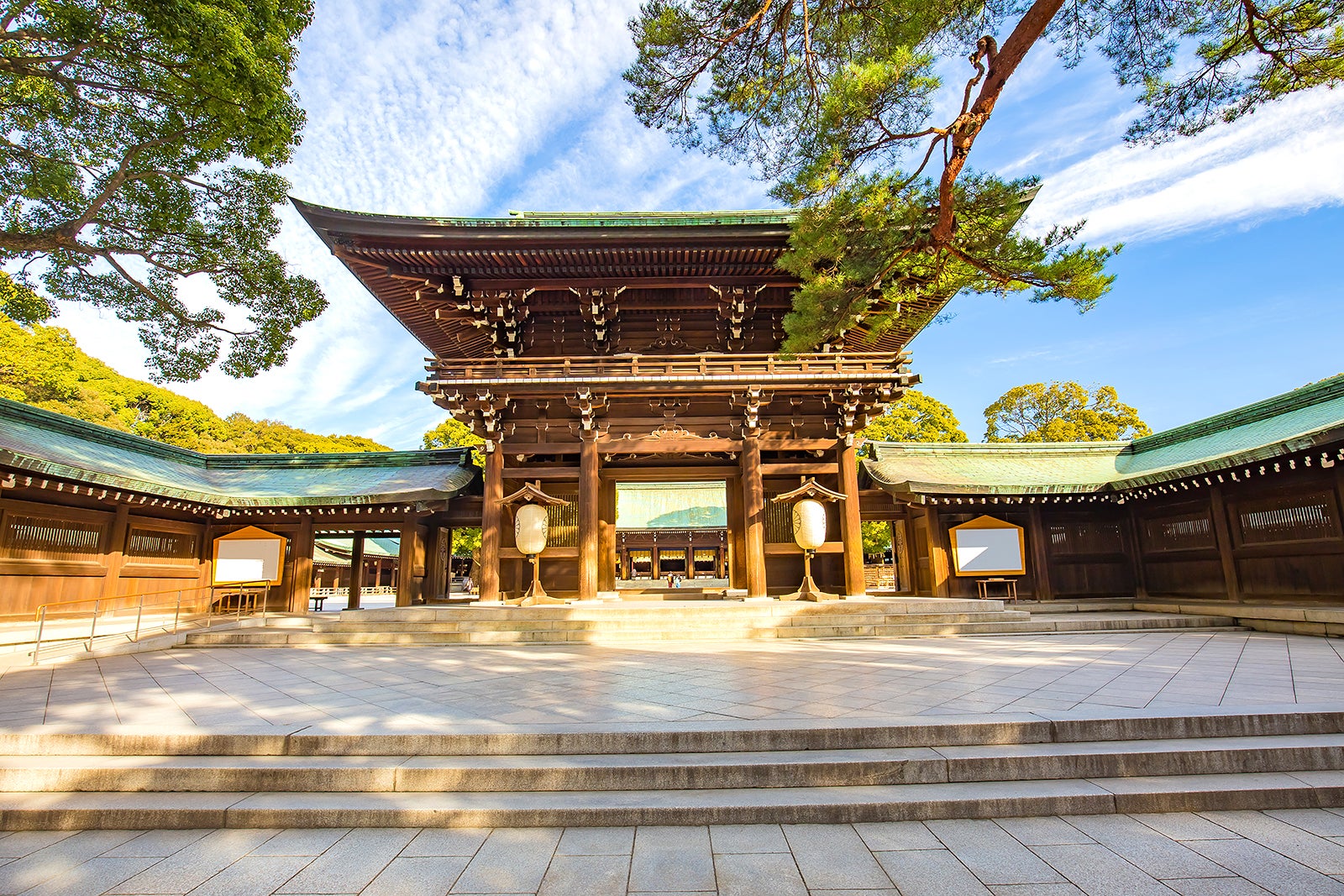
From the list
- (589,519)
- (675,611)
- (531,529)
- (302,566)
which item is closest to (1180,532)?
(675,611)

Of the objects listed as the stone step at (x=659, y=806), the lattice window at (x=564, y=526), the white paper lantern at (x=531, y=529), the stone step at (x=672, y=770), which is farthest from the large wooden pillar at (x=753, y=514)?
the stone step at (x=659, y=806)

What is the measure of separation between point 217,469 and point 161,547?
4.19 metres

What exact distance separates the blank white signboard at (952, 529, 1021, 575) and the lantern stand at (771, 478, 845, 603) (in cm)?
403

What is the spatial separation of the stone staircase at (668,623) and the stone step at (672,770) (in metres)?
6.05

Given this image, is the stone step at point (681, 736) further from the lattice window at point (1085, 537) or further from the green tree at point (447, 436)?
the green tree at point (447, 436)

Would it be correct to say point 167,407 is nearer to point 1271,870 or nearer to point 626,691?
point 626,691

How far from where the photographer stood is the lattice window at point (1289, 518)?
1087 centimetres

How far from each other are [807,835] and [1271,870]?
2.31 meters

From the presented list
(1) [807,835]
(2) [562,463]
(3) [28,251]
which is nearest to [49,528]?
(3) [28,251]

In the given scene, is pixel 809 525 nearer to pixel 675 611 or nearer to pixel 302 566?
pixel 675 611

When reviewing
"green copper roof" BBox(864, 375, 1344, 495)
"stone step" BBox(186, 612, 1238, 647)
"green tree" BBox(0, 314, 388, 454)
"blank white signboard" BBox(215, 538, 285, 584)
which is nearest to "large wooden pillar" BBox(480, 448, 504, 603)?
"stone step" BBox(186, 612, 1238, 647)

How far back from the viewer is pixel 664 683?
6.35m

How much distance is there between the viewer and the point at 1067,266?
7.84 metres

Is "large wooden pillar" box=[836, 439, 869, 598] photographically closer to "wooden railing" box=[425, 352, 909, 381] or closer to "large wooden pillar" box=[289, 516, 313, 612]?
"wooden railing" box=[425, 352, 909, 381]
